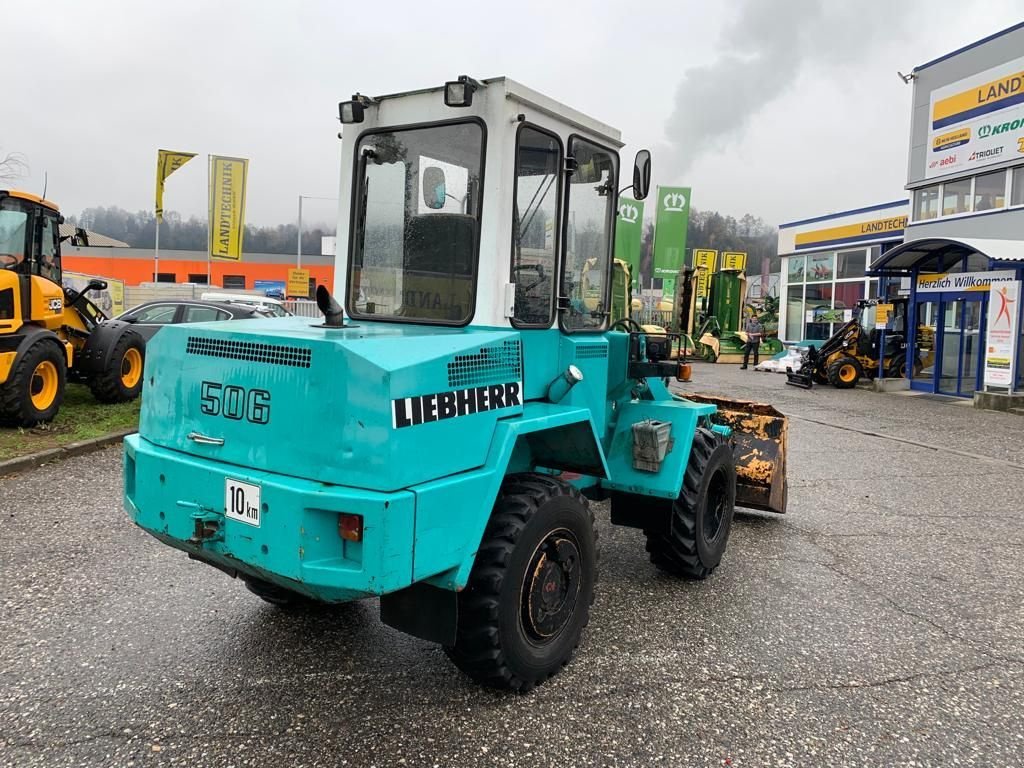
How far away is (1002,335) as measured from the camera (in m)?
15.2

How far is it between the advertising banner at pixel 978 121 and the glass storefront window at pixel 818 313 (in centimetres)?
969

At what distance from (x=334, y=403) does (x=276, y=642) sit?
1782 mm

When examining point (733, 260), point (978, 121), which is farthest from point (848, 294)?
point (978, 121)

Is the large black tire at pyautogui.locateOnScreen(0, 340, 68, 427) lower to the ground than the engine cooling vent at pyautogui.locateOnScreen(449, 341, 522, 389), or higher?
lower

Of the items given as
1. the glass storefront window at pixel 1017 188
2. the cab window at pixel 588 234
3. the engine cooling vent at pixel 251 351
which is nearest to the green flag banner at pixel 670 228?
the glass storefront window at pixel 1017 188

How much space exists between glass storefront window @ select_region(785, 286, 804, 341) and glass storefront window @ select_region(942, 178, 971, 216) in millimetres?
11683

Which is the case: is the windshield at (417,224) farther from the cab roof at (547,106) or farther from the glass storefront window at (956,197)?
the glass storefront window at (956,197)

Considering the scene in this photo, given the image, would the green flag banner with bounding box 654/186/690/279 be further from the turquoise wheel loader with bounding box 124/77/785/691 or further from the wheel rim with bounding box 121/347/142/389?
the turquoise wheel loader with bounding box 124/77/785/691

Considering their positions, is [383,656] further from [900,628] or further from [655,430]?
[900,628]

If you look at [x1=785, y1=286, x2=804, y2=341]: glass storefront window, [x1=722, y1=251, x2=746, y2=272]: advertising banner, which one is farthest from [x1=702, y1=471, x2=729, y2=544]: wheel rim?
[x1=785, y1=286, x2=804, y2=341]: glass storefront window

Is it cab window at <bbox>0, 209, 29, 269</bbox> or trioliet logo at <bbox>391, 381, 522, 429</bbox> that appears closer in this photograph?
trioliet logo at <bbox>391, 381, 522, 429</bbox>

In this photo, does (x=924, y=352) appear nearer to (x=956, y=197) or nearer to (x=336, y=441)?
(x=956, y=197)

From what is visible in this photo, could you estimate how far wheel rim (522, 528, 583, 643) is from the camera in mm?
3332

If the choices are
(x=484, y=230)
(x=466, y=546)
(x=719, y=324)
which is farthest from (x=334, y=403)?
(x=719, y=324)
